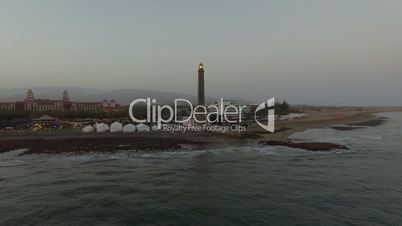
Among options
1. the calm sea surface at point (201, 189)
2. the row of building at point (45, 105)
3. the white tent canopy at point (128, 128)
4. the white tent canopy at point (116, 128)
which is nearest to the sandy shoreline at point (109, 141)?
the white tent canopy at point (116, 128)

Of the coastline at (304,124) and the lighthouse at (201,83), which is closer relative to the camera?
the coastline at (304,124)

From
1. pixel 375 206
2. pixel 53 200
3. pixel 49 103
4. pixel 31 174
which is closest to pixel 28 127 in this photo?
pixel 31 174

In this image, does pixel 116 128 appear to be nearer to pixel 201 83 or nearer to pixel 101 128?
pixel 101 128

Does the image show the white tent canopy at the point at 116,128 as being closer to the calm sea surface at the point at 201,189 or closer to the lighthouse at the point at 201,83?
the lighthouse at the point at 201,83

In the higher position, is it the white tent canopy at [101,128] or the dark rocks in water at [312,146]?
the white tent canopy at [101,128]

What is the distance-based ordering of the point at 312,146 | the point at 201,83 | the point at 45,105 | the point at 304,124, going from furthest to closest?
the point at 45,105, the point at 304,124, the point at 201,83, the point at 312,146

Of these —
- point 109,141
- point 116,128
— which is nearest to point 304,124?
point 116,128

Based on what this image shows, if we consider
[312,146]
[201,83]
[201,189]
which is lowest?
[201,189]

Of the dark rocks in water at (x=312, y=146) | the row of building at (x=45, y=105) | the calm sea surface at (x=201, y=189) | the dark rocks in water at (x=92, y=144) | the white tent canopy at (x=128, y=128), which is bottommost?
the calm sea surface at (x=201, y=189)

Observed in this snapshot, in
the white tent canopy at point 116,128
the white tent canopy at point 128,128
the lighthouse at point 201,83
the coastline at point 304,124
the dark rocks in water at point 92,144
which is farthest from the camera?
the lighthouse at point 201,83

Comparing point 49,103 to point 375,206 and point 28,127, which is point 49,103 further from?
point 375,206
